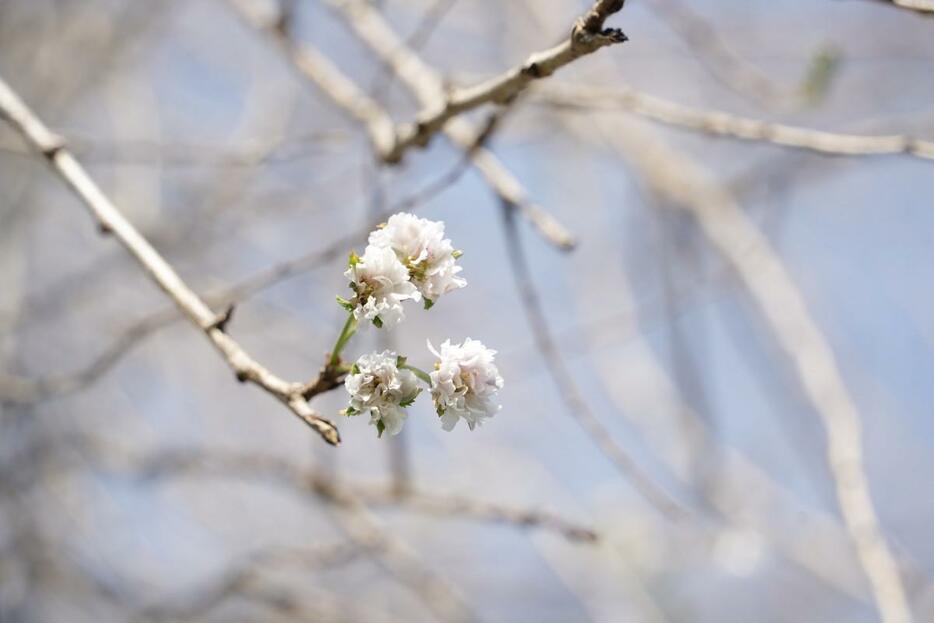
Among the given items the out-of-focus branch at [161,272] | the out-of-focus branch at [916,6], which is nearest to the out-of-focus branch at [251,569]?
the out-of-focus branch at [161,272]

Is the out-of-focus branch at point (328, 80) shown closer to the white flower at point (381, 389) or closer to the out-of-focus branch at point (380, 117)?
the out-of-focus branch at point (380, 117)

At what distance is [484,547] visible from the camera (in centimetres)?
655

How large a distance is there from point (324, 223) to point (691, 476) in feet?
9.86

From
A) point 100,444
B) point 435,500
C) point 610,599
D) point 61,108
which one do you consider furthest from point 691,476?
point 61,108

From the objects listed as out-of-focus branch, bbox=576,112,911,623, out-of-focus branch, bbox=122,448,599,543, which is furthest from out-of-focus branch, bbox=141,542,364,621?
out-of-focus branch, bbox=576,112,911,623

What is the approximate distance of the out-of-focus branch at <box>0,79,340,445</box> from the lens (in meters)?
1.34

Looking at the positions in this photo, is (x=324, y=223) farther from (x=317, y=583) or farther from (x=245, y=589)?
(x=245, y=589)

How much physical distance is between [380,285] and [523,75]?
419 mm

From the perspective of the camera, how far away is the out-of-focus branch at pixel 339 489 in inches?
90.7

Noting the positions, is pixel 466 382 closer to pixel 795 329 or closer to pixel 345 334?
pixel 345 334

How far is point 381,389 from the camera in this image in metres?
1.27

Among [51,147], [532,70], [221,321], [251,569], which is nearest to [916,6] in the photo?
[532,70]

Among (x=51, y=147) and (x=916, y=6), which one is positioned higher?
(x=51, y=147)

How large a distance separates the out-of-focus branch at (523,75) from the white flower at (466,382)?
1.42ft
